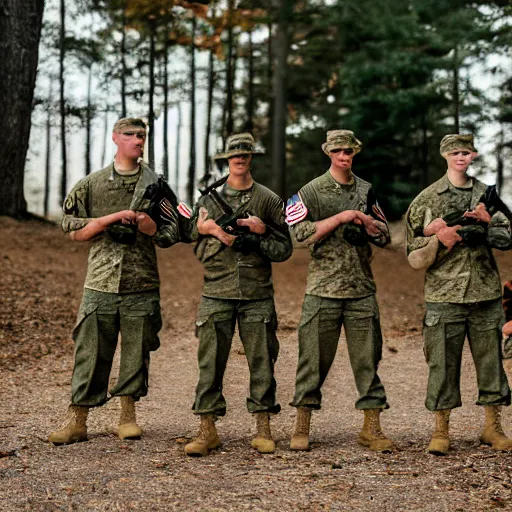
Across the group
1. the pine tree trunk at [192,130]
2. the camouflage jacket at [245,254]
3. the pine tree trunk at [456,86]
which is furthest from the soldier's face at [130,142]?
the pine tree trunk at [192,130]

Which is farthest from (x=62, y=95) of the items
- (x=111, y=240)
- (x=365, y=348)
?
(x=365, y=348)

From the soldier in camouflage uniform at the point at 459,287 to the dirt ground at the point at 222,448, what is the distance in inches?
17.0

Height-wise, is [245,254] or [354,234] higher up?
[354,234]

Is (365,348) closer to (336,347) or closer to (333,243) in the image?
(336,347)

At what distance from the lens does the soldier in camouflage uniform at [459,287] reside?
595cm

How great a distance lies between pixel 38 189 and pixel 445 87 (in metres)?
23.5

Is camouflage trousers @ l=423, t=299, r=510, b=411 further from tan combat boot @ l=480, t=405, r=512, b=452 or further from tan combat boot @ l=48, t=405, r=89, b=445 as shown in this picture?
tan combat boot @ l=48, t=405, r=89, b=445

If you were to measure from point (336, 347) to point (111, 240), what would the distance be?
79.1 inches

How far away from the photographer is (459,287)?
5984mm

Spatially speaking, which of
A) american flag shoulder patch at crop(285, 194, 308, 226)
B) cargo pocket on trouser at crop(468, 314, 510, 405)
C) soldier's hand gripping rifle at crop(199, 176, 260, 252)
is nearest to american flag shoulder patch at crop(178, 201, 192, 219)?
soldier's hand gripping rifle at crop(199, 176, 260, 252)

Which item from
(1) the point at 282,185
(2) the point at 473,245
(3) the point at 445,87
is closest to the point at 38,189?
(1) the point at 282,185

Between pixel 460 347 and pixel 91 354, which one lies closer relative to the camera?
pixel 460 347

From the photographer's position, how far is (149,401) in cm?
813

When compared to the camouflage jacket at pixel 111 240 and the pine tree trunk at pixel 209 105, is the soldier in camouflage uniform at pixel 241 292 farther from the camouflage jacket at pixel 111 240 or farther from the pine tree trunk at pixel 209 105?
the pine tree trunk at pixel 209 105
